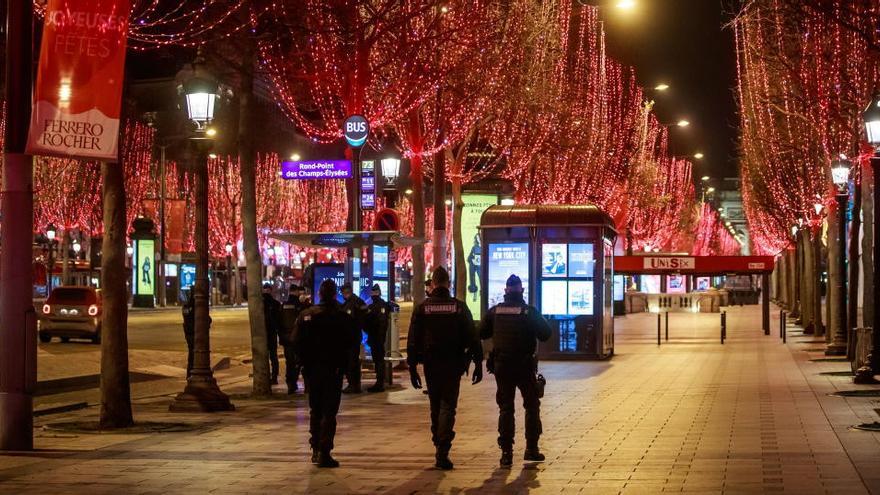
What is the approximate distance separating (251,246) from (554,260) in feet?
33.7

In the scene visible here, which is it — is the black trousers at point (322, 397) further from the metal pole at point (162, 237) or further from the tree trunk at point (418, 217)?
the metal pole at point (162, 237)

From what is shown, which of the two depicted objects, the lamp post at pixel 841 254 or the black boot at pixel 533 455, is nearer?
the black boot at pixel 533 455

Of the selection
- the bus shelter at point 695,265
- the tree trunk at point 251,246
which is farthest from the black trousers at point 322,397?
the bus shelter at point 695,265

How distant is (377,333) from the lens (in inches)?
930

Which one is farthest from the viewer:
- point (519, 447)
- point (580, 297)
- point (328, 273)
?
point (328, 273)

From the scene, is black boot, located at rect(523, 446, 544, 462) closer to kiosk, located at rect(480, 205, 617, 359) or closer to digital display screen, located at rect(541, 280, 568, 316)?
kiosk, located at rect(480, 205, 617, 359)

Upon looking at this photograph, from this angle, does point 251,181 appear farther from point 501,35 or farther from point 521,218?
point 501,35

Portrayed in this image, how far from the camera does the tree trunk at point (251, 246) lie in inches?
878

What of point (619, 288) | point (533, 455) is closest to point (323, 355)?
point (533, 455)

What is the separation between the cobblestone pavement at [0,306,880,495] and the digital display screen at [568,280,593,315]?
6631 mm

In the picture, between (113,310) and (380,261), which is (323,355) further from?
(380,261)

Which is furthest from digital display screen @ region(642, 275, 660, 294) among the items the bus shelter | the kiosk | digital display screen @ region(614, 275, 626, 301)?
the kiosk

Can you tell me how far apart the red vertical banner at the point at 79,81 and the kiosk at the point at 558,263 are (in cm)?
1726

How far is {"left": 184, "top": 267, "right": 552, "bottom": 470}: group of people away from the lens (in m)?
13.1
